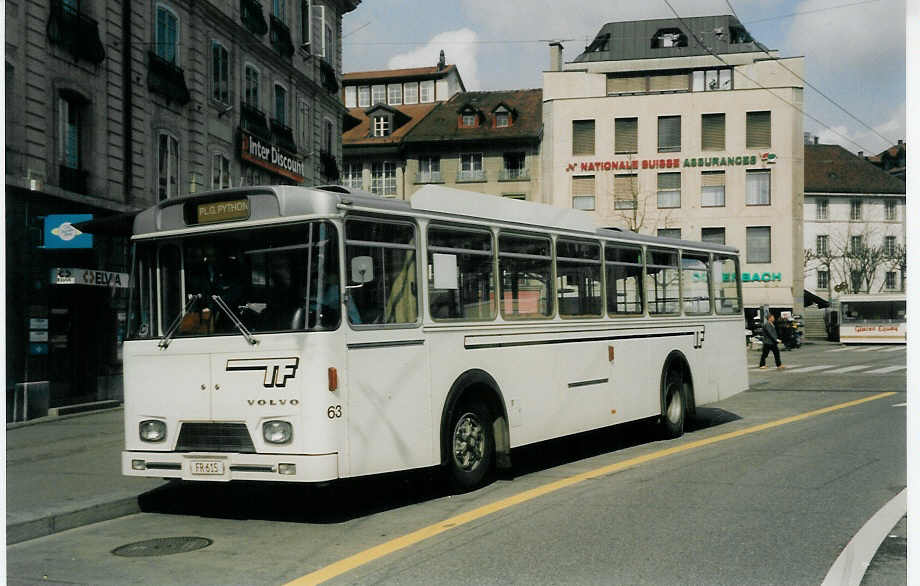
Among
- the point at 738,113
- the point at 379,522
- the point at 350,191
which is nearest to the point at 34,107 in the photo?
the point at 350,191

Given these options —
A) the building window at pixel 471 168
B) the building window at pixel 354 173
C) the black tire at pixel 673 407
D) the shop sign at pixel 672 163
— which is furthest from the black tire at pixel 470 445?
the building window at pixel 471 168

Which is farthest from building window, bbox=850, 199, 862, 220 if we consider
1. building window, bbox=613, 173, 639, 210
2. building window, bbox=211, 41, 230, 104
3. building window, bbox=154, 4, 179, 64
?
building window, bbox=154, 4, 179, 64

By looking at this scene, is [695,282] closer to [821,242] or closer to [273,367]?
[273,367]

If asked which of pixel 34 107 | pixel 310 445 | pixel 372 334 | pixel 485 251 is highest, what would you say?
pixel 34 107

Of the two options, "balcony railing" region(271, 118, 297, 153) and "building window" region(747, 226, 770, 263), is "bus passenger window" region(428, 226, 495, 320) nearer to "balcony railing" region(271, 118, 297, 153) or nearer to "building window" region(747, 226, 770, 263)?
"balcony railing" region(271, 118, 297, 153)

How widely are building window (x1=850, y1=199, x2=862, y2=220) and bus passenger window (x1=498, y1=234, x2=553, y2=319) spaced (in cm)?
5055

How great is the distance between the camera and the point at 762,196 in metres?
59.4

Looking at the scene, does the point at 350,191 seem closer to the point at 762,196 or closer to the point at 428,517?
the point at 428,517

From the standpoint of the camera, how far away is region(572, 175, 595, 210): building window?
60250 mm

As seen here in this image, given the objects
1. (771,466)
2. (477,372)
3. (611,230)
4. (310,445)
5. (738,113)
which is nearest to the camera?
(310,445)

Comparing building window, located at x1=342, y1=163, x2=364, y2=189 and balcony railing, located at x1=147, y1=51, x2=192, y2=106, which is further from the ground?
building window, located at x1=342, y1=163, x2=364, y2=189

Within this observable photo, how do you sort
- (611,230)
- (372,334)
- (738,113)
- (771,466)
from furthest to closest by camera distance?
(738,113) < (611,230) < (771,466) < (372,334)

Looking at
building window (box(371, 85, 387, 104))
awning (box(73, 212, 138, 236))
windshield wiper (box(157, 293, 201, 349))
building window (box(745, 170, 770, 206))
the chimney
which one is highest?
the chimney

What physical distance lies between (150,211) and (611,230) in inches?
233
